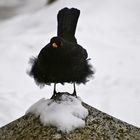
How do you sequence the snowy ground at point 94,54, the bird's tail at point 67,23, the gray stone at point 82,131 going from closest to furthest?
the gray stone at point 82,131, the bird's tail at point 67,23, the snowy ground at point 94,54

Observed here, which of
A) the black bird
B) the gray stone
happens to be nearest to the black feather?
the black bird

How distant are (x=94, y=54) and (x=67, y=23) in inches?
127

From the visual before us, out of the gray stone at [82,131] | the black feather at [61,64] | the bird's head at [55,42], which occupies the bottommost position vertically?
the gray stone at [82,131]

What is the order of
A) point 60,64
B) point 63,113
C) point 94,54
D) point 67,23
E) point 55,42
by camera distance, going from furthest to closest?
point 94,54, point 67,23, point 60,64, point 55,42, point 63,113

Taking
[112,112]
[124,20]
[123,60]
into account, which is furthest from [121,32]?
[112,112]

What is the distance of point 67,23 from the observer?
19.1ft

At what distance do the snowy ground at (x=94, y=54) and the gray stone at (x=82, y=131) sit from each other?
7.23ft

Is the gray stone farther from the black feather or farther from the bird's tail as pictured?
the bird's tail

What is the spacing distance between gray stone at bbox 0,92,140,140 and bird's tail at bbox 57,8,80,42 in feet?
4.09

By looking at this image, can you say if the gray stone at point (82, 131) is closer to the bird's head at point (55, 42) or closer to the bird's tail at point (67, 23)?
the bird's head at point (55, 42)

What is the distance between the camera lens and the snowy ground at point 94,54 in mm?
7523

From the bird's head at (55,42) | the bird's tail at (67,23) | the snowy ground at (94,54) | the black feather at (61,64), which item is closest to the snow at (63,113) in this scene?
the black feather at (61,64)

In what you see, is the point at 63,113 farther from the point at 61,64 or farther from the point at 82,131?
the point at 61,64

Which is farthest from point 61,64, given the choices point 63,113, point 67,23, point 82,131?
point 67,23
